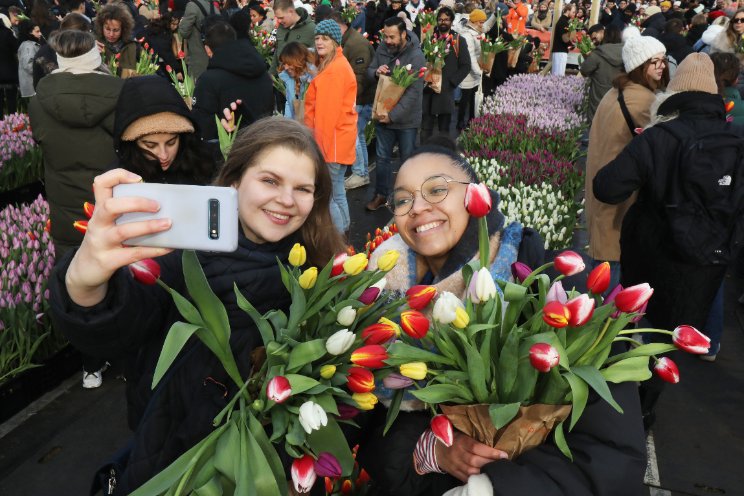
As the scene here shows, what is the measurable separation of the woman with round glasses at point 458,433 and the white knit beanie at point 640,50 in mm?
2677

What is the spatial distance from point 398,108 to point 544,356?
225 inches

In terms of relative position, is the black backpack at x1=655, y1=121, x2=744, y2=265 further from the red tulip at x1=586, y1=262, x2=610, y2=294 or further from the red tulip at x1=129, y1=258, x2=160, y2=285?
the red tulip at x1=129, y1=258, x2=160, y2=285

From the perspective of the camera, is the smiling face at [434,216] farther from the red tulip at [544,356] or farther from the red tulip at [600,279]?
the red tulip at [544,356]

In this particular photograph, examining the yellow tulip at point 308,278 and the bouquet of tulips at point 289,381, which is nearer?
the bouquet of tulips at point 289,381

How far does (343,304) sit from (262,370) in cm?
21

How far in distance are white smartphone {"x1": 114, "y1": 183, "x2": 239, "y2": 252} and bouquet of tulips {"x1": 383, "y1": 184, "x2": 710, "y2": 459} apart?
1.24 ft

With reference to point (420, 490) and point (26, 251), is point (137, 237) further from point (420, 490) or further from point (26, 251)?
point (26, 251)

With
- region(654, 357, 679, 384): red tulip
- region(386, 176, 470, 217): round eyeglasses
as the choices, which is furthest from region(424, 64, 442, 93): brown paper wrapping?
region(654, 357, 679, 384): red tulip

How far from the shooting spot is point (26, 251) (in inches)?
167

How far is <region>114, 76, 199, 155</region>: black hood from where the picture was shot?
269 centimetres

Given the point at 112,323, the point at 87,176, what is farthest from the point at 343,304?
the point at 87,176

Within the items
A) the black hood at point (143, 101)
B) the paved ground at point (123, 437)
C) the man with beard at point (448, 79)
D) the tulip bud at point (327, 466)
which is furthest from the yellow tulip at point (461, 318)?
the man with beard at point (448, 79)

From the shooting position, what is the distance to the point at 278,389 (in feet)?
3.99

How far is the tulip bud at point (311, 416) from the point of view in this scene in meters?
1.22
